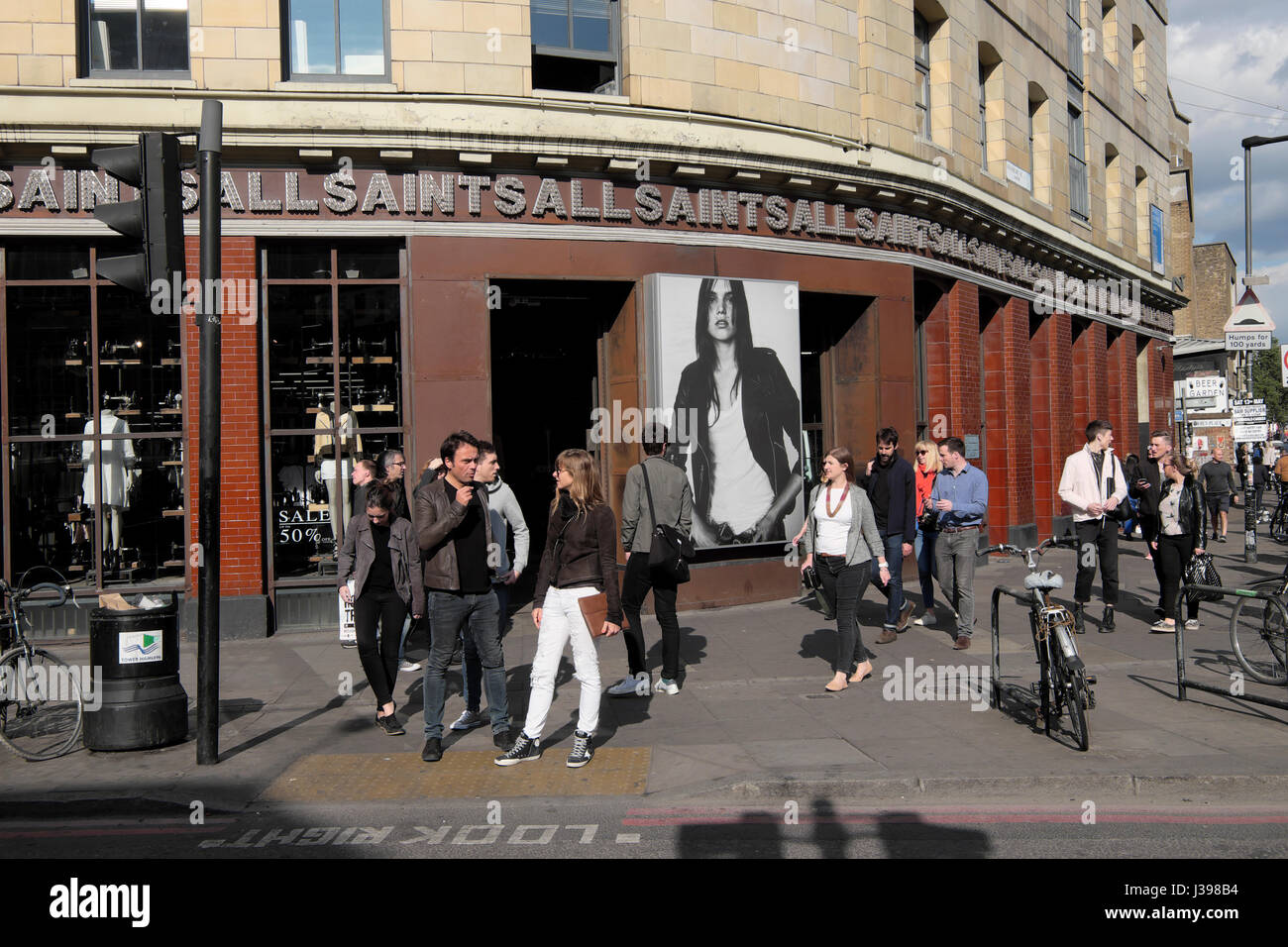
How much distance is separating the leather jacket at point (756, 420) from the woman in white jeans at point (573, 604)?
16.9 ft

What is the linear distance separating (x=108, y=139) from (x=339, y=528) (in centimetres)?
472

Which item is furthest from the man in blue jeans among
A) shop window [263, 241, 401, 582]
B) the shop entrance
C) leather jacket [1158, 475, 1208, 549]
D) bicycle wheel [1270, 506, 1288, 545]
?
bicycle wheel [1270, 506, 1288, 545]

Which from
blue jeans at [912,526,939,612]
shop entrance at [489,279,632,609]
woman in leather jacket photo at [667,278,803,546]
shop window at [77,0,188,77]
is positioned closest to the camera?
blue jeans at [912,526,939,612]

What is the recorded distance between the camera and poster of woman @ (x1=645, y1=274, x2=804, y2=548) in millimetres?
12180

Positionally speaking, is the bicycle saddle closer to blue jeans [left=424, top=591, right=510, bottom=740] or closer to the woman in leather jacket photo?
blue jeans [left=424, top=591, right=510, bottom=740]

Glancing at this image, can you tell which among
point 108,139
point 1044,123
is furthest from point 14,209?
point 1044,123

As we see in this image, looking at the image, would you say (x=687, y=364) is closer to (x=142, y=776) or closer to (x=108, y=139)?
(x=108, y=139)

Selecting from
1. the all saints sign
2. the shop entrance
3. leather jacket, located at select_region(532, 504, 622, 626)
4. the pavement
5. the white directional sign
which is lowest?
the pavement

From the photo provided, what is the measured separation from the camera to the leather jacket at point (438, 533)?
6.76 meters

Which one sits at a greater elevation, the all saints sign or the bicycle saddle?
the all saints sign

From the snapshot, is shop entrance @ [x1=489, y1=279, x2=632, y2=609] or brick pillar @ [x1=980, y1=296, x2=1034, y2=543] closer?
shop entrance @ [x1=489, y1=279, x2=632, y2=609]

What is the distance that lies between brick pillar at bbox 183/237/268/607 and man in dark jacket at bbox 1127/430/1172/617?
940 cm

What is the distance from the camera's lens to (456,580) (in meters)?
6.85

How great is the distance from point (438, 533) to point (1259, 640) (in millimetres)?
6435
